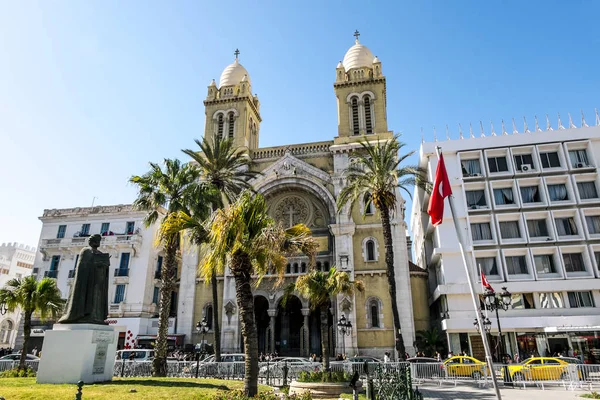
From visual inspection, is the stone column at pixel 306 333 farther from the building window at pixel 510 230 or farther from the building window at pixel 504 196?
the building window at pixel 504 196

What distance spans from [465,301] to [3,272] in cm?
7164

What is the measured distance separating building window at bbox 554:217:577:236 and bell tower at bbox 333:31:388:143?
16189 millimetres

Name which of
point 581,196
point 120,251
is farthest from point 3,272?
point 581,196

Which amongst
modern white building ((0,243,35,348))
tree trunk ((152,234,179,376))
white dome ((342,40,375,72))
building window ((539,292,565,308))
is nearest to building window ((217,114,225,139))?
white dome ((342,40,375,72))

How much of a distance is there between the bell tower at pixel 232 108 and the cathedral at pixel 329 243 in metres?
→ 0.11

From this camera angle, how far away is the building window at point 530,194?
3297cm

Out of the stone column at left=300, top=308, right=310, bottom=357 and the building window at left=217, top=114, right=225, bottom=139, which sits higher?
the building window at left=217, top=114, right=225, bottom=139

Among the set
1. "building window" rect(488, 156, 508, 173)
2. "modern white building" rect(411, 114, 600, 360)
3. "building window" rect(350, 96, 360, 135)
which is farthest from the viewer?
"building window" rect(350, 96, 360, 135)

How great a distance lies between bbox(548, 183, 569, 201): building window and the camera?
3262 centimetres

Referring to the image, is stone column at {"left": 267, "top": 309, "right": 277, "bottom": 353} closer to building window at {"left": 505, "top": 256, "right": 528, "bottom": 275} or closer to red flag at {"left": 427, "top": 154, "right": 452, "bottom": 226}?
building window at {"left": 505, "top": 256, "right": 528, "bottom": 275}

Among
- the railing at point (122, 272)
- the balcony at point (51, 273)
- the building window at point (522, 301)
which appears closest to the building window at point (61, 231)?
the balcony at point (51, 273)

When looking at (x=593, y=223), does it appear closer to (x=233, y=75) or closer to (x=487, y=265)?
(x=487, y=265)

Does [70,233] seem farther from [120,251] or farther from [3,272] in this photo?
[3,272]

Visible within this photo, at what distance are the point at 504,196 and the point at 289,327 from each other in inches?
848
